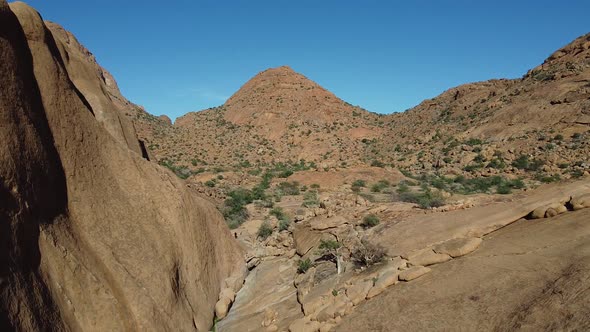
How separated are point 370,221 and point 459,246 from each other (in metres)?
4.27

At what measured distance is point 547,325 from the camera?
211 inches

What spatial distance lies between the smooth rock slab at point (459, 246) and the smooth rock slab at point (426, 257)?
13cm

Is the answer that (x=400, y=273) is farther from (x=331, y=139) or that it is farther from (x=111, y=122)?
(x=331, y=139)

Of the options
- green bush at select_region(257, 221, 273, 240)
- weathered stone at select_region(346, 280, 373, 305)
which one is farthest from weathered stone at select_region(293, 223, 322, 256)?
weathered stone at select_region(346, 280, 373, 305)

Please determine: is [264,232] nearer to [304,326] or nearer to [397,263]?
[397,263]

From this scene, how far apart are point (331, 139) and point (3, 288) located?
56.9 m

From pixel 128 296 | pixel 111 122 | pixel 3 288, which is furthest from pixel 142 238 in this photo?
pixel 111 122

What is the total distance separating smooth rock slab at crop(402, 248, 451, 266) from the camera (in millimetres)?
8648

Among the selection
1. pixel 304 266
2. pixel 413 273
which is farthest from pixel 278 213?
pixel 413 273

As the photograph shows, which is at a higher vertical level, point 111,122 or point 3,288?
point 111,122

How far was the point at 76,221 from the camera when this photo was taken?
7.31 m

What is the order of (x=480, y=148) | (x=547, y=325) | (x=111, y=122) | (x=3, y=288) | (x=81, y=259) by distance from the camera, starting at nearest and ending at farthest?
(x=3, y=288) < (x=547, y=325) < (x=81, y=259) < (x=111, y=122) < (x=480, y=148)

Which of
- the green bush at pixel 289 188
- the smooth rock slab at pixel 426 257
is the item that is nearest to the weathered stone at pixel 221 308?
the smooth rock slab at pixel 426 257

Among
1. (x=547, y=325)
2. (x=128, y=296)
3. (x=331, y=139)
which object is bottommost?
(x=547, y=325)
